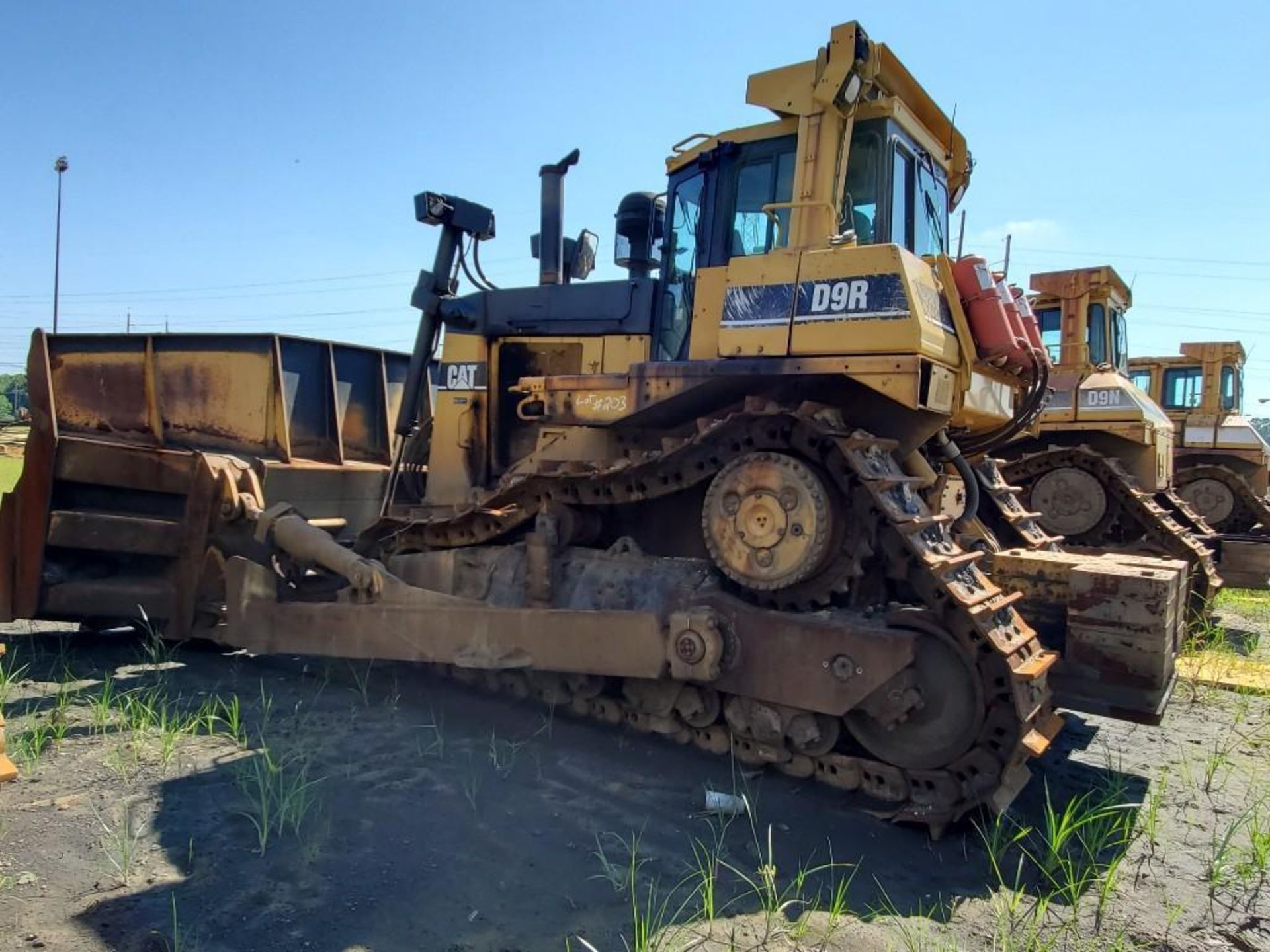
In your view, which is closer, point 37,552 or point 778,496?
point 778,496

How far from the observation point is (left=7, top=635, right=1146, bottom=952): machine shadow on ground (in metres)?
3.09

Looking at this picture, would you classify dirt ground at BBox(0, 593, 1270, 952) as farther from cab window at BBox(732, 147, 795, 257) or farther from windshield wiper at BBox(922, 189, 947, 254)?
windshield wiper at BBox(922, 189, 947, 254)

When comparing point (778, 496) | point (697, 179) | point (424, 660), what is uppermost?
point (697, 179)

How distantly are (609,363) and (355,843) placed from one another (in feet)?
10.3

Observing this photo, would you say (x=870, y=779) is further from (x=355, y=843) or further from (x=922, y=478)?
(x=355, y=843)

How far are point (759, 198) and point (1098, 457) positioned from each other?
6840mm

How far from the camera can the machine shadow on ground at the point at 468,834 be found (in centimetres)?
309

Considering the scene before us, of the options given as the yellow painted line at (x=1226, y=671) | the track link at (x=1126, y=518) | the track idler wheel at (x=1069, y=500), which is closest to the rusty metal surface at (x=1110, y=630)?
the yellow painted line at (x=1226, y=671)

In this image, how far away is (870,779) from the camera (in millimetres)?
4215

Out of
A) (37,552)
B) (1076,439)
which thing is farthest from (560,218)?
(1076,439)

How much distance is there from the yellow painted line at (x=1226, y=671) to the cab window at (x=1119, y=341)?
5.08m

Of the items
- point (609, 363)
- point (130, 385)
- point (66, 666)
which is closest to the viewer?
point (609, 363)

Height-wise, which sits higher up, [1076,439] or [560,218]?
[560,218]

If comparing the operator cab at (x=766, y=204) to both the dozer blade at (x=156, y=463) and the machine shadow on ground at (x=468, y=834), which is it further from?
the dozer blade at (x=156, y=463)
